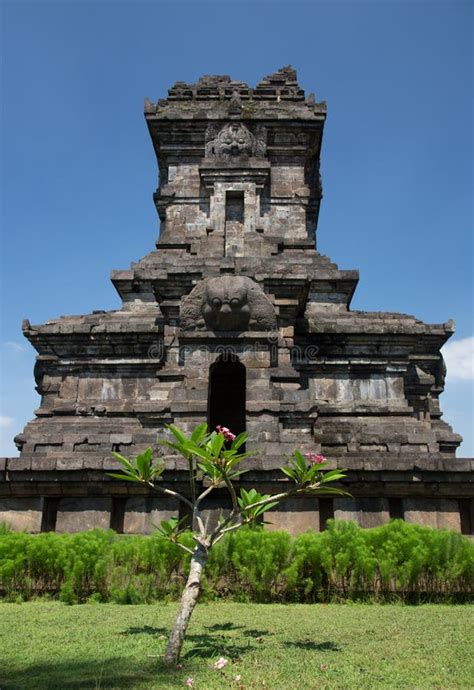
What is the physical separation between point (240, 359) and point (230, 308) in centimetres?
107

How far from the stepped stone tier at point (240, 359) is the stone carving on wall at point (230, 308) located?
0.03 meters

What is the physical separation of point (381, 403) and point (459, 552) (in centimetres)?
707

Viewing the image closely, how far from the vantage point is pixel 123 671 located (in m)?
4.74

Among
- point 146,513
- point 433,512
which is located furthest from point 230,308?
point 433,512

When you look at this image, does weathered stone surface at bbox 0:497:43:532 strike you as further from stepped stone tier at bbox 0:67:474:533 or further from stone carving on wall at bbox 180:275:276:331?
stone carving on wall at bbox 180:275:276:331

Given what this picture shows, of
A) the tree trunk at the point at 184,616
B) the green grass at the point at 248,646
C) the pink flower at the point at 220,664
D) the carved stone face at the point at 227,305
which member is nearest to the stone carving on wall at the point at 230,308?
the carved stone face at the point at 227,305

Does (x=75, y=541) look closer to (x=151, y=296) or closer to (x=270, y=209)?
(x=151, y=296)

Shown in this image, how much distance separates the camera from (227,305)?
13.0 meters

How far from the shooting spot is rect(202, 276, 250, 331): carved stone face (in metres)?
12.9

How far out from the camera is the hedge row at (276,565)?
25.7 feet

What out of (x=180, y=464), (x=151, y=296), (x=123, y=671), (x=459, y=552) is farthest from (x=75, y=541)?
(x=151, y=296)

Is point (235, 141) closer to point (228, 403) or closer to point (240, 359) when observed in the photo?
point (228, 403)

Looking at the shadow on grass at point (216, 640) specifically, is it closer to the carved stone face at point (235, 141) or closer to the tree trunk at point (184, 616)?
the tree trunk at point (184, 616)

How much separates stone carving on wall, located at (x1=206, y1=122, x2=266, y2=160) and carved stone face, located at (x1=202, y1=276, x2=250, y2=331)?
744cm
